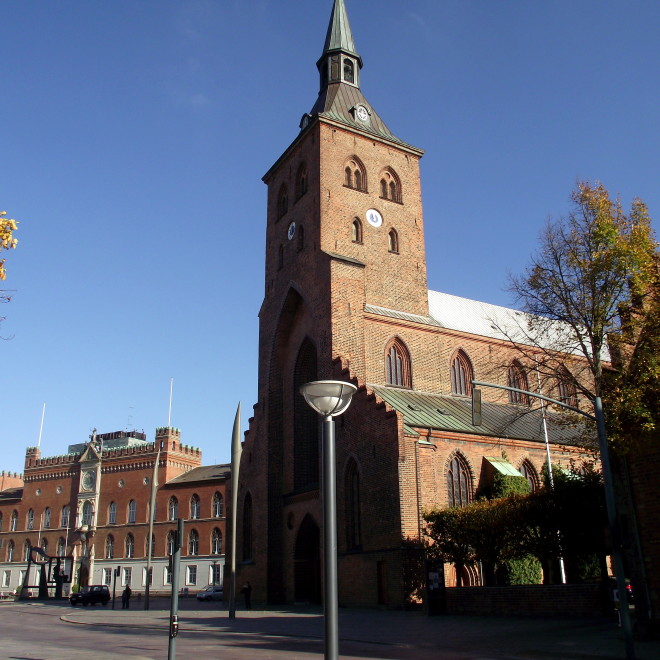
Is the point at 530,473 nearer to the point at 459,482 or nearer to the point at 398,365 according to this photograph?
the point at 459,482

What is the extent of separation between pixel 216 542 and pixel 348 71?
139ft

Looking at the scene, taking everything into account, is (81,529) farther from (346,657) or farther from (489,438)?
(346,657)

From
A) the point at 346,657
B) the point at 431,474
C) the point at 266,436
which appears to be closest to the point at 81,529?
the point at 266,436

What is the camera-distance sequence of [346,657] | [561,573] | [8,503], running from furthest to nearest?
[8,503], [561,573], [346,657]

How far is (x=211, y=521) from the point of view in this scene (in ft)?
209

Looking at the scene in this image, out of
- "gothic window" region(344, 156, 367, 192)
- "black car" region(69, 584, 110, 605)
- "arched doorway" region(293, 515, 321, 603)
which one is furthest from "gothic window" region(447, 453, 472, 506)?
"black car" region(69, 584, 110, 605)

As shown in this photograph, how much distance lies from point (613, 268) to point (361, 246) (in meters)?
19.7

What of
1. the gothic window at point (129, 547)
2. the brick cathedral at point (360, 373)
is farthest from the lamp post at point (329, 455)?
the gothic window at point (129, 547)

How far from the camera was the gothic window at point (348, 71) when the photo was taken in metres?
44.5

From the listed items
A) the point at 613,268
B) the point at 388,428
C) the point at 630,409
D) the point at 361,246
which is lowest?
the point at 630,409

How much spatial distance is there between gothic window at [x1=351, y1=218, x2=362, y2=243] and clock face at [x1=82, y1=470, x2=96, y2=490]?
47121 millimetres

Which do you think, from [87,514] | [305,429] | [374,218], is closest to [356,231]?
[374,218]

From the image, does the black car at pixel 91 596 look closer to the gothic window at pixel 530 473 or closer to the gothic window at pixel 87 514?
the gothic window at pixel 87 514

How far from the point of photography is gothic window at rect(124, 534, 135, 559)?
66688mm
